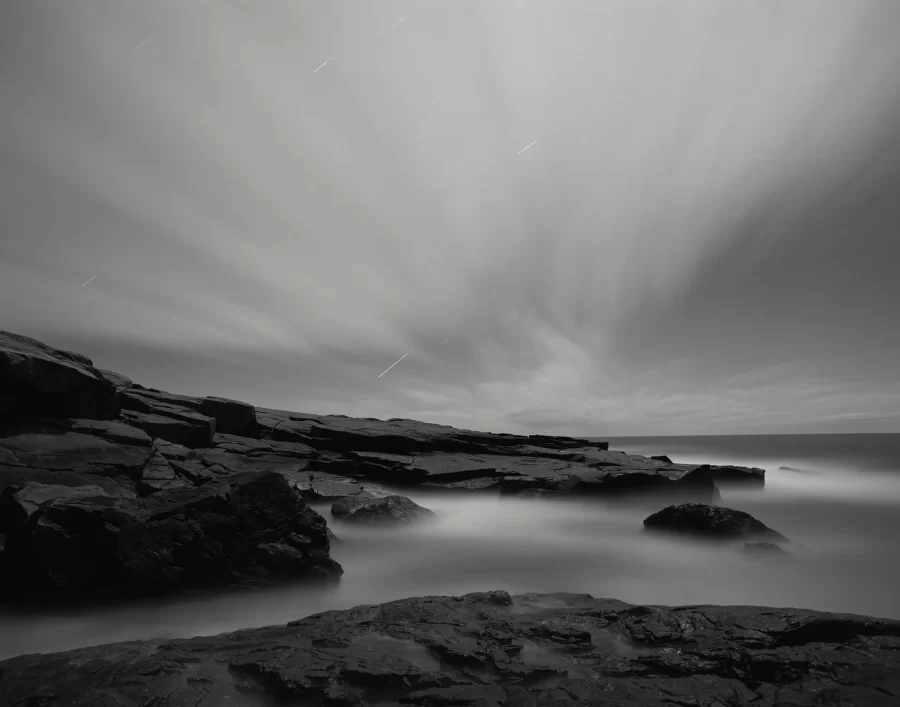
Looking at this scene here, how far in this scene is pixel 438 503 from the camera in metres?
19.3

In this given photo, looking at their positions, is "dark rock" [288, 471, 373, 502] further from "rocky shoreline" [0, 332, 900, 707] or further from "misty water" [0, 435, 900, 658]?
"rocky shoreline" [0, 332, 900, 707]

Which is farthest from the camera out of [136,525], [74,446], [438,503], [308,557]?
[438,503]

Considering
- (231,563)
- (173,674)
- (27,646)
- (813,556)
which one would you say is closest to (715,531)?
(813,556)

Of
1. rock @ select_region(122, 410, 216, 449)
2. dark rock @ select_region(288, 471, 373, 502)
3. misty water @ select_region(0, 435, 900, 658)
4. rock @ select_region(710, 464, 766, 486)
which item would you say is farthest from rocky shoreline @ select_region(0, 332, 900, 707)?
rock @ select_region(710, 464, 766, 486)

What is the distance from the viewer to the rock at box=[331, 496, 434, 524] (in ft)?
42.3

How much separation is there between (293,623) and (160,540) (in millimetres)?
3376

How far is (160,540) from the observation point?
6766 mm

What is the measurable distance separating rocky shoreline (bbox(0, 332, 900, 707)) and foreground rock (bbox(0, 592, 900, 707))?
0.02 meters

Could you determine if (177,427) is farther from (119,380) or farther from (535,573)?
(535,573)

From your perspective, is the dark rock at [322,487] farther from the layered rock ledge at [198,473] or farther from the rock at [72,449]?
the rock at [72,449]

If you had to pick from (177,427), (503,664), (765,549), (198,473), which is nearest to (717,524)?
(765,549)

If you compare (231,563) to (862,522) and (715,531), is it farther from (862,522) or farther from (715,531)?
(862,522)

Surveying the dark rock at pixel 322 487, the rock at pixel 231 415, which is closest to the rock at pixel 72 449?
the dark rock at pixel 322 487

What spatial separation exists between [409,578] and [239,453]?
14.4m
